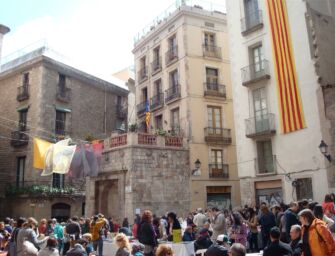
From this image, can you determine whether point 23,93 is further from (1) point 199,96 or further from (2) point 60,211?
(1) point 199,96

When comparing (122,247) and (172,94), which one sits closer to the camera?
(122,247)

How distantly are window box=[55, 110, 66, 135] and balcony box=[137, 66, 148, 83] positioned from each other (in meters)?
6.64

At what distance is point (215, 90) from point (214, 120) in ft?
6.91

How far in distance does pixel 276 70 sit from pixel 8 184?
67.3 feet

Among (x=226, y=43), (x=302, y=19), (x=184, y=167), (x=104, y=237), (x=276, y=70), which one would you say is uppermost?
(x=226, y=43)

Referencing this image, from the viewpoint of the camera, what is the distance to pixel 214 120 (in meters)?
25.7

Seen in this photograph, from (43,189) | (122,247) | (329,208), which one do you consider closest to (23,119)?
(43,189)

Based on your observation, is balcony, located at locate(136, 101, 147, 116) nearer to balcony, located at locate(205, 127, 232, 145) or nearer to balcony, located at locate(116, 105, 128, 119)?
balcony, located at locate(116, 105, 128, 119)

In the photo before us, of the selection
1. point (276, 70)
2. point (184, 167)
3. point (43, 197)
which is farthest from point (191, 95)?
point (43, 197)

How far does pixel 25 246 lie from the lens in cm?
722

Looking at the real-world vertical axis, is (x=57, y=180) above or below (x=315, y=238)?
above

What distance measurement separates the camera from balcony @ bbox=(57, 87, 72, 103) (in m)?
28.5

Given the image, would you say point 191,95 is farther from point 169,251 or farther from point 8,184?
point 169,251

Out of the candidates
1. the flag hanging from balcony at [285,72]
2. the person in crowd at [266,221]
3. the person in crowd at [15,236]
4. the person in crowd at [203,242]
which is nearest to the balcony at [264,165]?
the flag hanging from balcony at [285,72]
